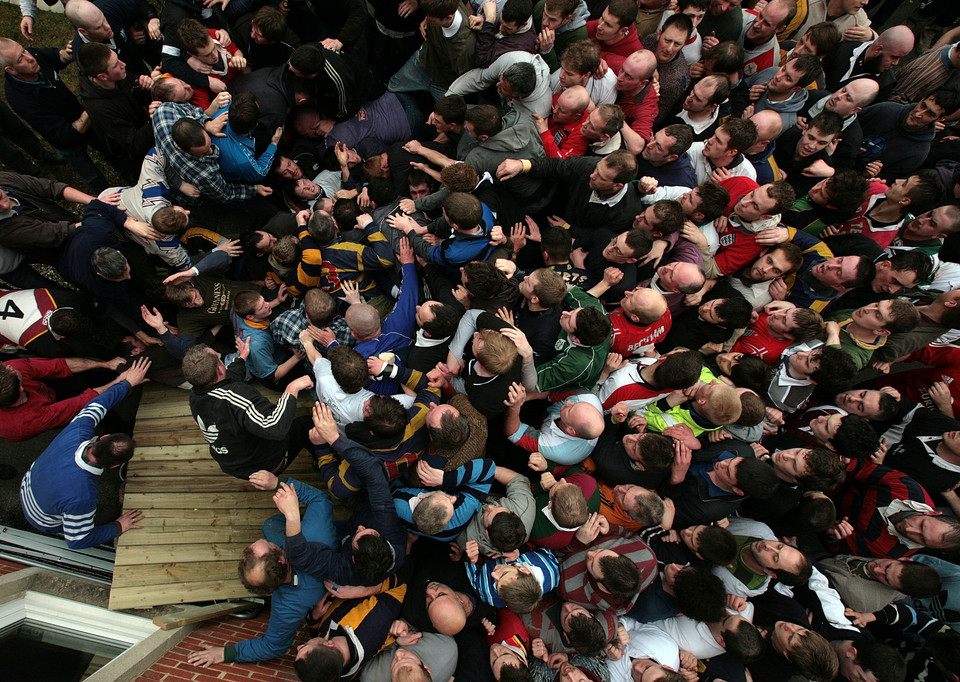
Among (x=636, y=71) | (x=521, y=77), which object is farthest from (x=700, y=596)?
(x=636, y=71)

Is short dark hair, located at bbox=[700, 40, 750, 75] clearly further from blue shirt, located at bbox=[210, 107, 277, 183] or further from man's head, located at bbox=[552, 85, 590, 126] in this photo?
blue shirt, located at bbox=[210, 107, 277, 183]

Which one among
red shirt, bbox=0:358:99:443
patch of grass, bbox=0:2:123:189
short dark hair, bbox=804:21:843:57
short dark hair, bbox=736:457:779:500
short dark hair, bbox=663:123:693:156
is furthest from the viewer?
patch of grass, bbox=0:2:123:189

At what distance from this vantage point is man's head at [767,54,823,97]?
195 inches

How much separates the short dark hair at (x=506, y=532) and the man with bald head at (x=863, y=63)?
22.6 ft

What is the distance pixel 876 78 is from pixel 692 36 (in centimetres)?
261

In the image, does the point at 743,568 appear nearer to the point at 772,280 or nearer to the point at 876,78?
the point at 772,280

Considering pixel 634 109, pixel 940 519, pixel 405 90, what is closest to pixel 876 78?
pixel 634 109

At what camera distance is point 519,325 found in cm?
421

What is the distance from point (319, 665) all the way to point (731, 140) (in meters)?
5.54

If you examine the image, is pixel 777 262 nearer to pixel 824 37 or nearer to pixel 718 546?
pixel 718 546

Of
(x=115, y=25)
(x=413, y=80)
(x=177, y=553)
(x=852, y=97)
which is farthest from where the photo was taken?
(x=413, y=80)

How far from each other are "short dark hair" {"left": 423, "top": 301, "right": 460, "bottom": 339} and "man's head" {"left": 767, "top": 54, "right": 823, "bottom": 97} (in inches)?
181

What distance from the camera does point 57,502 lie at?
360 cm

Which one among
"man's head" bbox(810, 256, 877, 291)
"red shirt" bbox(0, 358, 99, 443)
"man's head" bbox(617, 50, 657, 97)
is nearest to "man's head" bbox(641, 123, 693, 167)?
"man's head" bbox(617, 50, 657, 97)
